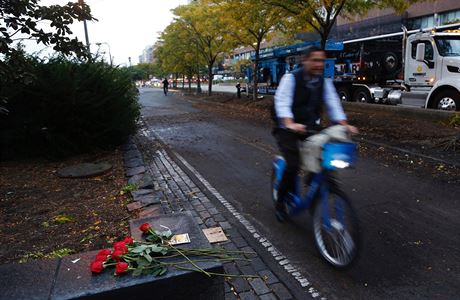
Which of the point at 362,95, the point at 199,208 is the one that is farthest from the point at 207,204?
the point at 362,95

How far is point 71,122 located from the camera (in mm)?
8414

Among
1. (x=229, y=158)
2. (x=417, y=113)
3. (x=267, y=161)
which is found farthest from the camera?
(x=417, y=113)

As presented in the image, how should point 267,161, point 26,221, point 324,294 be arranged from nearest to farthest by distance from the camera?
point 324,294, point 26,221, point 267,161

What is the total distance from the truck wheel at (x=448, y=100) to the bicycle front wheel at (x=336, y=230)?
1029 centimetres

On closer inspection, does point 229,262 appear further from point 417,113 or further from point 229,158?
point 417,113

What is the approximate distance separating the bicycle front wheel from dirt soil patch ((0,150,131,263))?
2184mm

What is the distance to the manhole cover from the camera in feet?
23.2

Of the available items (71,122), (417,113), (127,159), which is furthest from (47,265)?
(417,113)

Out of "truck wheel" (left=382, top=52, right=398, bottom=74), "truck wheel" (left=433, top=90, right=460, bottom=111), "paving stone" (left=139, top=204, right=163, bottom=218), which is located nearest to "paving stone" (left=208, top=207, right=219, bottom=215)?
"paving stone" (left=139, top=204, right=163, bottom=218)

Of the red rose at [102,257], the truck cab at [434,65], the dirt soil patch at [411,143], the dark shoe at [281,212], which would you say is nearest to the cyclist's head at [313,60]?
the dark shoe at [281,212]

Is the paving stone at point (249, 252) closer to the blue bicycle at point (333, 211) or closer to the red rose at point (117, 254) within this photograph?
the blue bicycle at point (333, 211)

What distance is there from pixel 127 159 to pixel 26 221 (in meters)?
3.46

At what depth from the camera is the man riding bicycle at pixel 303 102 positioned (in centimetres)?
388

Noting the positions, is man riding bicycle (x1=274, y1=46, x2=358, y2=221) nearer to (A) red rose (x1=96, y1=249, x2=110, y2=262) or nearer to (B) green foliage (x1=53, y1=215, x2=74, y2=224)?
(A) red rose (x1=96, y1=249, x2=110, y2=262)
